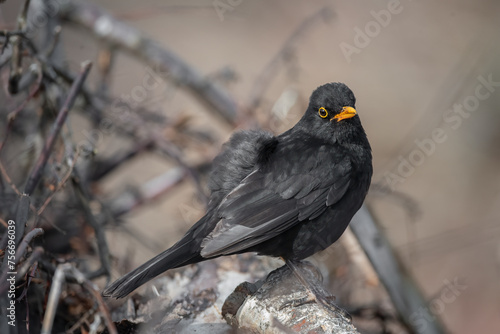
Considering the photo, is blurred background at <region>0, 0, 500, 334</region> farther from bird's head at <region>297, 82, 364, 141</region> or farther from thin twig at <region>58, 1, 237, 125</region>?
bird's head at <region>297, 82, 364, 141</region>

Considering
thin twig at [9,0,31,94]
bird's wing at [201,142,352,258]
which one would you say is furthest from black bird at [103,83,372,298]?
thin twig at [9,0,31,94]

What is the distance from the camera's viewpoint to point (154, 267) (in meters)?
3.40

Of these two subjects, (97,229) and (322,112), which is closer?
(322,112)

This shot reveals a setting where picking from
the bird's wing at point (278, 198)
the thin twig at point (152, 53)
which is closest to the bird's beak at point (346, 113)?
the bird's wing at point (278, 198)

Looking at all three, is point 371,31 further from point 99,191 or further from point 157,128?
point 99,191

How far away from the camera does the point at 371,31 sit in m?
8.45

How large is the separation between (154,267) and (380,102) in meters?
5.92

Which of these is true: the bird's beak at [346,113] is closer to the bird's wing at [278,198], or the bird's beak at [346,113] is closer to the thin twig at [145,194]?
the bird's wing at [278,198]

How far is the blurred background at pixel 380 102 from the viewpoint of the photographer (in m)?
6.05

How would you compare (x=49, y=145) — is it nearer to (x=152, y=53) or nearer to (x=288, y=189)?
(x=288, y=189)

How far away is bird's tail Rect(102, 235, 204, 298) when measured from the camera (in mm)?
3344

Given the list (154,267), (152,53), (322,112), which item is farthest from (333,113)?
(152,53)

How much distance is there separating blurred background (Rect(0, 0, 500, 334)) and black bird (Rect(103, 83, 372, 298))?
5.56ft

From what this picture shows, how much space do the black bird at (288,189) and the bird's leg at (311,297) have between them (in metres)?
0.09
